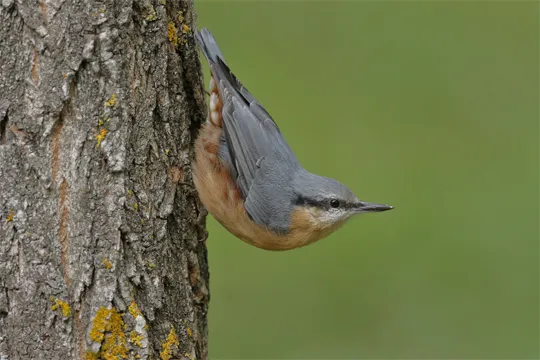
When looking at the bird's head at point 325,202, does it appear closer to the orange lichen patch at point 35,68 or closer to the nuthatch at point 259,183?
the nuthatch at point 259,183

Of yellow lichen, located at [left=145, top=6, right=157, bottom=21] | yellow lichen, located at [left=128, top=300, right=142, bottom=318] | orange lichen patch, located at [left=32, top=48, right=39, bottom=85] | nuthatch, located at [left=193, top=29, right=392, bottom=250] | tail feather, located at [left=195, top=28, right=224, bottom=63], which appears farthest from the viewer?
nuthatch, located at [left=193, top=29, right=392, bottom=250]

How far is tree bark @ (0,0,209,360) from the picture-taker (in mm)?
3494

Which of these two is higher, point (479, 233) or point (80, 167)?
point (479, 233)

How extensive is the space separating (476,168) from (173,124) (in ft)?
15.6

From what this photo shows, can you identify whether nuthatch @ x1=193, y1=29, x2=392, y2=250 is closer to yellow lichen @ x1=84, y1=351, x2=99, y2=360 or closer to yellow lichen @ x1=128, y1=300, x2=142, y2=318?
yellow lichen @ x1=128, y1=300, x2=142, y2=318

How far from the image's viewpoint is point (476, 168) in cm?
800

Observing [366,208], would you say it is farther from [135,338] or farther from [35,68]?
[35,68]

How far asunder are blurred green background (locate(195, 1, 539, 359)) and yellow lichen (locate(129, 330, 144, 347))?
248 centimetres

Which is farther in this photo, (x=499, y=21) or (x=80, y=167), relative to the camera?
(x=499, y=21)

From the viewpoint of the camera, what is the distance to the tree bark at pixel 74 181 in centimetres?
349

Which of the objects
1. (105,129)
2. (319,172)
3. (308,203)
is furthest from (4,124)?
(319,172)

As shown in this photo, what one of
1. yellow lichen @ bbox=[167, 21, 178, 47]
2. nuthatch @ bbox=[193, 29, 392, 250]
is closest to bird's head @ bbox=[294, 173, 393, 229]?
nuthatch @ bbox=[193, 29, 392, 250]

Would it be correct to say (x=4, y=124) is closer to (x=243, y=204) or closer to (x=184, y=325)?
(x=184, y=325)

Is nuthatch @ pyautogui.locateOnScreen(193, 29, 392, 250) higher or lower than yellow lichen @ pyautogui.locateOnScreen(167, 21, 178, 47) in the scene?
lower
